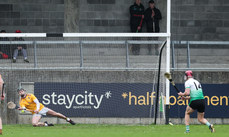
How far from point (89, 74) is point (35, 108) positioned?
7.73 feet

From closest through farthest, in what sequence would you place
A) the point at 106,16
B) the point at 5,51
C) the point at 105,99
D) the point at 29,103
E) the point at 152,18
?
the point at 29,103 < the point at 5,51 < the point at 105,99 < the point at 152,18 < the point at 106,16

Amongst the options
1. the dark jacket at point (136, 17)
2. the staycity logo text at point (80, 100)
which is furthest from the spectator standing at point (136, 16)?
the staycity logo text at point (80, 100)

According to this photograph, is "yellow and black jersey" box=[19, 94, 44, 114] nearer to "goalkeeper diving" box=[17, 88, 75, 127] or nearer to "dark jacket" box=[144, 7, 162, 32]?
"goalkeeper diving" box=[17, 88, 75, 127]

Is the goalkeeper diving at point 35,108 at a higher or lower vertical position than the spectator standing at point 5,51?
lower

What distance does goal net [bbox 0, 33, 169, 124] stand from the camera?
65.4ft

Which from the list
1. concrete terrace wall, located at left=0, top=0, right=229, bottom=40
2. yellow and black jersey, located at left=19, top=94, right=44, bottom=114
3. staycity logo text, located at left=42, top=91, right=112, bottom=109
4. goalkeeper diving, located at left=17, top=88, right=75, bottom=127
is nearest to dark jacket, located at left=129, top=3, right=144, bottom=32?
concrete terrace wall, located at left=0, top=0, right=229, bottom=40

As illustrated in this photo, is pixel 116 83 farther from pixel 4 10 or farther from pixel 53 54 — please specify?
pixel 4 10

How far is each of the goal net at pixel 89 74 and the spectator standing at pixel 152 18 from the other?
10.0ft

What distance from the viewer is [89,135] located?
15.2 meters

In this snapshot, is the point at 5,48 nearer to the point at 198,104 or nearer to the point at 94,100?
the point at 94,100

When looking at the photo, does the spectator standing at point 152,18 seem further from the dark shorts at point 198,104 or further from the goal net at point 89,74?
the dark shorts at point 198,104

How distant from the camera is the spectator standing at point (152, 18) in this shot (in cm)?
2319

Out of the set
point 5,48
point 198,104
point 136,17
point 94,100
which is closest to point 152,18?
point 136,17

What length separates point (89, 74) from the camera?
67.9 ft
